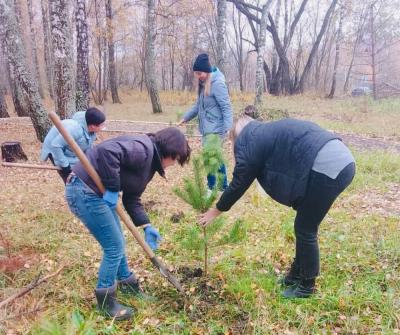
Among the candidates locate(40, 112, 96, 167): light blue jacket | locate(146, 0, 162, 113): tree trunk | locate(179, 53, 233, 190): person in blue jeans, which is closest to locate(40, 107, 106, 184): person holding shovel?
locate(40, 112, 96, 167): light blue jacket

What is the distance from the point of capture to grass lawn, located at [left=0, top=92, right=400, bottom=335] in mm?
2477

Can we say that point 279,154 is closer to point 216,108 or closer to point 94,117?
point 94,117

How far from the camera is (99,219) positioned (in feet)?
7.30

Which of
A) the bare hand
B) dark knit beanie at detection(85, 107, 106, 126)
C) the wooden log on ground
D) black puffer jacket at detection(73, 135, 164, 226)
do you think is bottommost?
the wooden log on ground

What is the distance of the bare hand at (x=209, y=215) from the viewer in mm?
2436

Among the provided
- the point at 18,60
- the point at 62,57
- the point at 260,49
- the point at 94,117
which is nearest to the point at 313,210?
the point at 94,117

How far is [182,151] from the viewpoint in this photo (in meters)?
2.23

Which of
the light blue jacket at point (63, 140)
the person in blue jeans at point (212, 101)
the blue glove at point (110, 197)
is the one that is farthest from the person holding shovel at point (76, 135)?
the blue glove at point (110, 197)

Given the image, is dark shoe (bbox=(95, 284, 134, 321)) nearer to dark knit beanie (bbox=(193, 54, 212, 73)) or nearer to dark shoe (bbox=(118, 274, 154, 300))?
dark shoe (bbox=(118, 274, 154, 300))

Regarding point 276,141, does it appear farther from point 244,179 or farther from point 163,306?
point 163,306

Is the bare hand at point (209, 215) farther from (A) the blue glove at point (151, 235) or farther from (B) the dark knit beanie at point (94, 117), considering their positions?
(B) the dark knit beanie at point (94, 117)

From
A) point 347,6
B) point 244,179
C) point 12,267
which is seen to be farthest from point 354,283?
point 347,6

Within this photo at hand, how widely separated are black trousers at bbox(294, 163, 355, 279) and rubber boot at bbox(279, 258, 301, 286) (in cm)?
5

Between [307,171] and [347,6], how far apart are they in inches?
748
